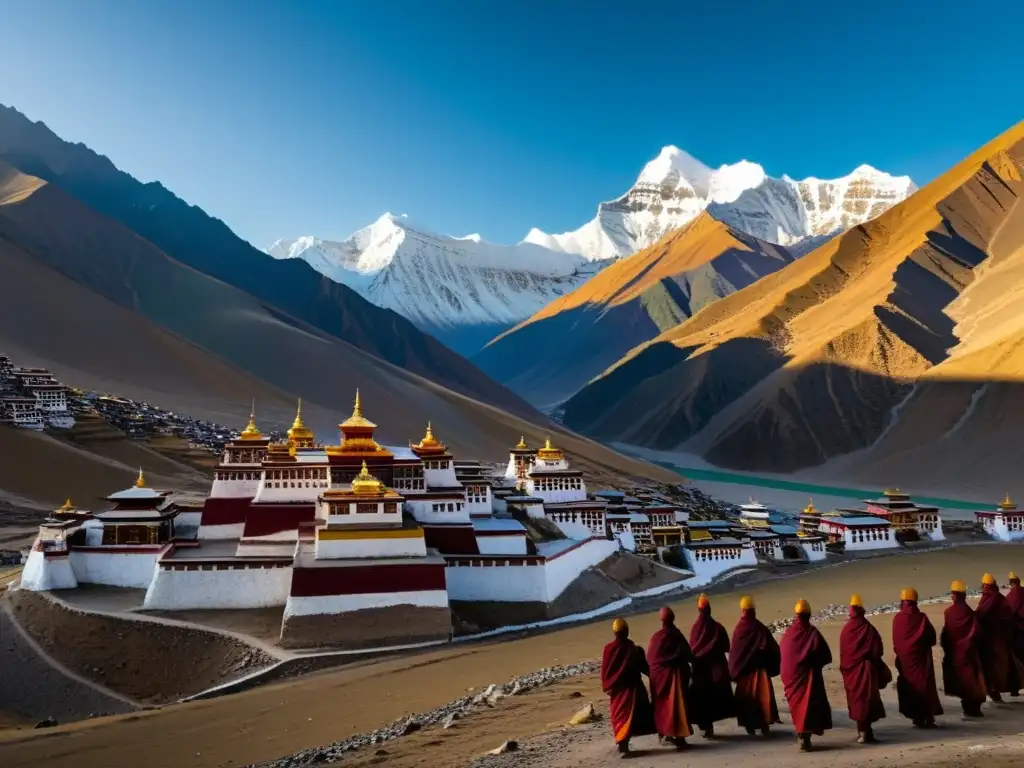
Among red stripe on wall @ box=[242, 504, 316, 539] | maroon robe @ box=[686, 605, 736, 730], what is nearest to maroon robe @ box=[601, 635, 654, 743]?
maroon robe @ box=[686, 605, 736, 730]

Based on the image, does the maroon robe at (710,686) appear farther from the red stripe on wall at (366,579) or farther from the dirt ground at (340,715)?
the red stripe on wall at (366,579)

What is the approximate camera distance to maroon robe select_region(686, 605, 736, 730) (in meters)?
8.03

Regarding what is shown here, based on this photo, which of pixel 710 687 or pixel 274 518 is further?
pixel 274 518

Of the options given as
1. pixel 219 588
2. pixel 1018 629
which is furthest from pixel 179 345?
pixel 1018 629

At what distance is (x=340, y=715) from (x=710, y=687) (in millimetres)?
6657

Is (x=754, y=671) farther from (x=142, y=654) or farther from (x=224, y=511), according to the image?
(x=224, y=511)

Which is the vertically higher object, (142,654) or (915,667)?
(142,654)

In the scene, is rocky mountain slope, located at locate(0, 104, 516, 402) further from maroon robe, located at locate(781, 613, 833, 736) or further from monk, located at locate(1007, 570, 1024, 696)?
maroon robe, located at locate(781, 613, 833, 736)

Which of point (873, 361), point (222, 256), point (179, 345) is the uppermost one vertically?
point (222, 256)

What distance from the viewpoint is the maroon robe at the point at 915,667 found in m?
7.78

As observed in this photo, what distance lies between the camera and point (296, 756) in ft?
33.2

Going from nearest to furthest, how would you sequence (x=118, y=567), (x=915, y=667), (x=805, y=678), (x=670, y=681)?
1. (x=805, y=678)
2. (x=915, y=667)
3. (x=670, y=681)
4. (x=118, y=567)

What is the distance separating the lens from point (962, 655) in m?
8.26

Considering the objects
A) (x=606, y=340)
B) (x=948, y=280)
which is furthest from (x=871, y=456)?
(x=606, y=340)
